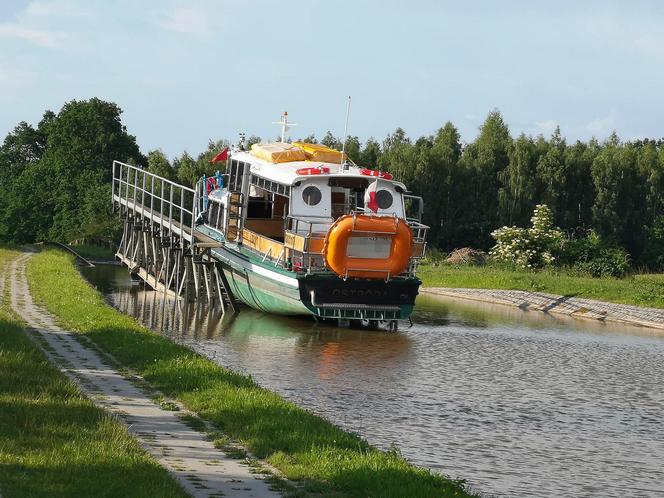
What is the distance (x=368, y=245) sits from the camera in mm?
38125

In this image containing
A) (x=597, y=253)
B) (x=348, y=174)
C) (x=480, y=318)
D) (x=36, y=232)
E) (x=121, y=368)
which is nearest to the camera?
(x=121, y=368)

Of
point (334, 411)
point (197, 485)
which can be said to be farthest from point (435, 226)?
point (197, 485)

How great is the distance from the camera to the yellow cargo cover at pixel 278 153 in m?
43.6

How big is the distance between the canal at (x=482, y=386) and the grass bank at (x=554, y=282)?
20.8 ft

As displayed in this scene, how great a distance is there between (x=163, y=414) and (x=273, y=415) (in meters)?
1.81

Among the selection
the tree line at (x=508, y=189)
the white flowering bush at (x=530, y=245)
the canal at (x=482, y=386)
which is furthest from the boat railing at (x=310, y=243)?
the tree line at (x=508, y=189)

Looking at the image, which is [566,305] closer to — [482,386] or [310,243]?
[310,243]

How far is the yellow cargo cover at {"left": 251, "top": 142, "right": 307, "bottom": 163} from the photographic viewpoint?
4359cm

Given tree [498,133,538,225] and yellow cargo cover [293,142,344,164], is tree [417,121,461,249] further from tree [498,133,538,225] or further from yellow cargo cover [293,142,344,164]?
yellow cargo cover [293,142,344,164]

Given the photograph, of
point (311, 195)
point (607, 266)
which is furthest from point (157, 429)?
point (607, 266)

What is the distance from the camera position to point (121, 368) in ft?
82.2

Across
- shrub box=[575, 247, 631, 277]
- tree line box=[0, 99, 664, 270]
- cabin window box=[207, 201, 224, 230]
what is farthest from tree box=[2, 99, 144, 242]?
cabin window box=[207, 201, 224, 230]

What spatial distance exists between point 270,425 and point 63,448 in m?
4.21

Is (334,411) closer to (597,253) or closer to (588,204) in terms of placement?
(597,253)
